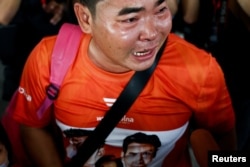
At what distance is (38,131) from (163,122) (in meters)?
0.50

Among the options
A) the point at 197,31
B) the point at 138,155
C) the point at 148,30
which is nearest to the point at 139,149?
the point at 138,155

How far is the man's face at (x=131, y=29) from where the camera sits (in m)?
1.45

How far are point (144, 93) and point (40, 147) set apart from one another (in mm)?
482

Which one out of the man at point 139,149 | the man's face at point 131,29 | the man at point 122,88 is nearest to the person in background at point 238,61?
the man at point 122,88

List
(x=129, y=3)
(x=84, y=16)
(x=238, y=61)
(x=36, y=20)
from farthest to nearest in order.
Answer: (x=36, y=20)
(x=238, y=61)
(x=84, y=16)
(x=129, y=3)

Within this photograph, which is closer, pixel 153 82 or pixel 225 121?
pixel 153 82

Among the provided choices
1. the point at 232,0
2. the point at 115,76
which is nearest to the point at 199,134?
the point at 115,76

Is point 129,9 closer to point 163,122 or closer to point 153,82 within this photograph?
point 153,82

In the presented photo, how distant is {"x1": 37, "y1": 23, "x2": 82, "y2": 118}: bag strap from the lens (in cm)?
171

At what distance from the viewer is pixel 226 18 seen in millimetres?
2215

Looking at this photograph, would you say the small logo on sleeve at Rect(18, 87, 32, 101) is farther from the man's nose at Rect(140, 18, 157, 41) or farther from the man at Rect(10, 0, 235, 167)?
the man's nose at Rect(140, 18, 157, 41)

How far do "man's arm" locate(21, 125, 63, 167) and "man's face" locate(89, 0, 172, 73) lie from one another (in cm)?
50

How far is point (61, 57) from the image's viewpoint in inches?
67.2
